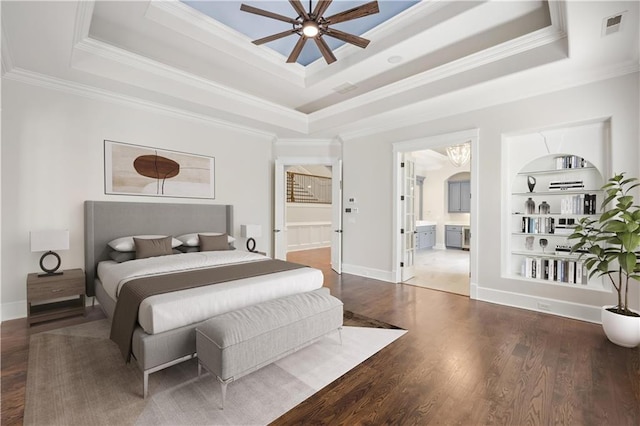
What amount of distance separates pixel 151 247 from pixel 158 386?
2.07m

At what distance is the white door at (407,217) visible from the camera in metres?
5.16

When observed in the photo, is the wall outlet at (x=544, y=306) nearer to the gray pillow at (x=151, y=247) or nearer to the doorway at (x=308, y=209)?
the doorway at (x=308, y=209)

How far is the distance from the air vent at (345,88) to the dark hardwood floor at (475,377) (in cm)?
335

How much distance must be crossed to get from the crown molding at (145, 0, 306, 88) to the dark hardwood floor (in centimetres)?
346

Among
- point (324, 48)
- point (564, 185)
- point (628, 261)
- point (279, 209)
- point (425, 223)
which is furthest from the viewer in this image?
point (425, 223)

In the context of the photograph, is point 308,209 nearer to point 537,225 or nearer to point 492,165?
point 492,165

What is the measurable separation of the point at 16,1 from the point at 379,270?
17.6 ft

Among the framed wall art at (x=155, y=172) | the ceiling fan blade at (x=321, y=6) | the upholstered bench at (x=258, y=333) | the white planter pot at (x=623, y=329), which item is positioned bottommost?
the white planter pot at (x=623, y=329)

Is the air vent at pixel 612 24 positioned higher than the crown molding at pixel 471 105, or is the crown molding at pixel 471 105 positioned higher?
the air vent at pixel 612 24

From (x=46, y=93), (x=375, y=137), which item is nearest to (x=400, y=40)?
(x=375, y=137)

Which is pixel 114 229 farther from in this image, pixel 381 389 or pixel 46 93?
pixel 381 389

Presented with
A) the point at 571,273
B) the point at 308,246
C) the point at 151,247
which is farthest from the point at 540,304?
the point at 308,246

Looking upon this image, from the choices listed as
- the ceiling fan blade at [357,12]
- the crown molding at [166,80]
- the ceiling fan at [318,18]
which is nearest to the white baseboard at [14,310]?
the crown molding at [166,80]

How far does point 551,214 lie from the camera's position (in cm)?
378
